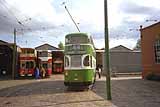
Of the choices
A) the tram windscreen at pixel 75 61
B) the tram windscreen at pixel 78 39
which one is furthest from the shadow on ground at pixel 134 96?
the tram windscreen at pixel 78 39

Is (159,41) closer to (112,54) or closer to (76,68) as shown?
(76,68)

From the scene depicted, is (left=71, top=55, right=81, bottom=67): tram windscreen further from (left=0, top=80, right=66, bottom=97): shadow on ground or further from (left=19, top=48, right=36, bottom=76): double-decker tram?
(left=19, top=48, right=36, bottom=76): double-decker tram

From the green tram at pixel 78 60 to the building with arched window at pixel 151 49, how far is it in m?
13.4

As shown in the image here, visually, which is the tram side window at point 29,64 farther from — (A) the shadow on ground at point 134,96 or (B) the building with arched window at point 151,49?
(A) the shadow on ground at point 134,96

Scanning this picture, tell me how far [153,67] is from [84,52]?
15.0m

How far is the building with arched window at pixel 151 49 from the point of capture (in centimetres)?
3631

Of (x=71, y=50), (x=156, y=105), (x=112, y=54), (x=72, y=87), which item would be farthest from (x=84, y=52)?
(x=112, y=54)

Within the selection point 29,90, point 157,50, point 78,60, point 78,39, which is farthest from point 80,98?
point 157,50

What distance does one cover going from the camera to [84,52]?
80.5ft

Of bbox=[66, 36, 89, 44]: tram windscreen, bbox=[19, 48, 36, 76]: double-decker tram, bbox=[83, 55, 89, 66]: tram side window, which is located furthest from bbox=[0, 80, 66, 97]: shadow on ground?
bbox=[19, 48, 36, 76]: double-decker tram

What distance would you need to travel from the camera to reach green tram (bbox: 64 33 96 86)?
969 inches

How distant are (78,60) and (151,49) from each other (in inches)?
608

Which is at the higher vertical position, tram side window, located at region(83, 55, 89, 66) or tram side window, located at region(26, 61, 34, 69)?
tram side window, located at region(26, 61, 34, 69)

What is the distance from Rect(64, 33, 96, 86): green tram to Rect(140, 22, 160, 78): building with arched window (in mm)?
13393
